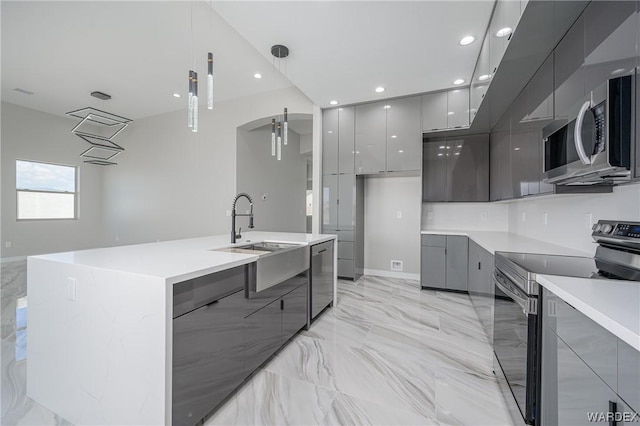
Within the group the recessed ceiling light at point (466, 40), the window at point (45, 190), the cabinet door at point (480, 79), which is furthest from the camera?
the window at point (45, 190)

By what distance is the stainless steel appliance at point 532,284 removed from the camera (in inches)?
48.8

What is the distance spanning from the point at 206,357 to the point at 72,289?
0.81 metres

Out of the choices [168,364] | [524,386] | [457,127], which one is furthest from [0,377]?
[457,127]

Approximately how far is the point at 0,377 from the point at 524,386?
3.29 metres

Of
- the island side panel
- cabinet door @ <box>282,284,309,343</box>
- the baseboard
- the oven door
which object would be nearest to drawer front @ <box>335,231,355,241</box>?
the baseboard

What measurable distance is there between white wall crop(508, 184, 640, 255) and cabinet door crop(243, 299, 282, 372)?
2.33 metres

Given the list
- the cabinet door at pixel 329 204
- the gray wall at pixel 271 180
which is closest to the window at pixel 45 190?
the gray wall at pixel 271 180

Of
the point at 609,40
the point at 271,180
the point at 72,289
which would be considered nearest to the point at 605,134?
the point at 609,40

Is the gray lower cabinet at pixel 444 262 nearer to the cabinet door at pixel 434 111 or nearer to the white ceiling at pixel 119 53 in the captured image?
the cabinet door at pixel 434 111

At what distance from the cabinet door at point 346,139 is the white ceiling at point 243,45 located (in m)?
0.21

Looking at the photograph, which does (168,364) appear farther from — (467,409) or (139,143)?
(139,143)

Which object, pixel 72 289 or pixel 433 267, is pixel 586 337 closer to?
pixel 72 289

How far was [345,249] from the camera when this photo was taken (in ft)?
13.9

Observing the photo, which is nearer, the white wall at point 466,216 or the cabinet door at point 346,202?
the white wall at point 466,216
